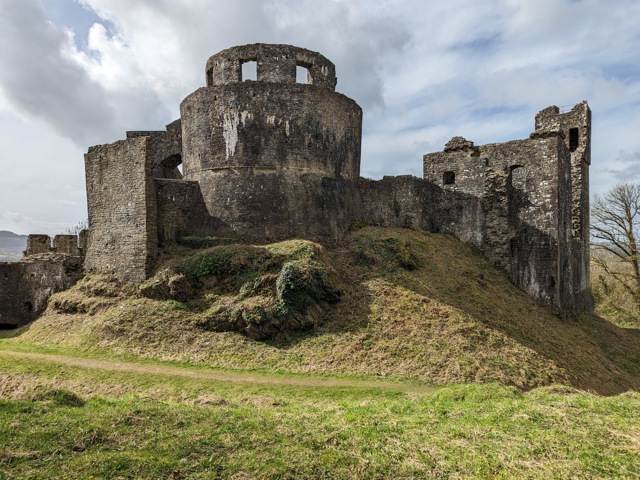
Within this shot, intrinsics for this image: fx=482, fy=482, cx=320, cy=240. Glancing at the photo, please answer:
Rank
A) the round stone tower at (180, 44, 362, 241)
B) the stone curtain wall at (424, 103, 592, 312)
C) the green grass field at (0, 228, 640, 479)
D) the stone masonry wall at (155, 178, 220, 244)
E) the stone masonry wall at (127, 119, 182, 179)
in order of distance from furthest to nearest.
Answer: the stone masonry wall at (127, 119, 182, 179)
the stone curtain wall at (424, 103, 592, 312)
the round stone tower at (180, 44, 362, 241)
the stone masonry wall at (155, 178, 220, 244)
the green grass field at (0, 228, 640, 479)

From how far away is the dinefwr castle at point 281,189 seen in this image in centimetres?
1825

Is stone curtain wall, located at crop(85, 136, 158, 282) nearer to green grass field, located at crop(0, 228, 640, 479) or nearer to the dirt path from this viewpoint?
green grass field, located at crop(0, 228, 640, 479)

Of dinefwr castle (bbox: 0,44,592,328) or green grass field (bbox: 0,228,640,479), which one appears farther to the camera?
dinefwr castle (bbox: 0,44,592,328)

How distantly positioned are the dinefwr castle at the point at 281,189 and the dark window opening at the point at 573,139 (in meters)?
3.06

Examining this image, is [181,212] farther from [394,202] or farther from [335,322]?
[394,202]

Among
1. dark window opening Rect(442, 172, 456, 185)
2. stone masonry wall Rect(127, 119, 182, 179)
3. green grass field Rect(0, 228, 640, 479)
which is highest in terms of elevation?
stone masonry wall Rect(127, 119, 182, 179)

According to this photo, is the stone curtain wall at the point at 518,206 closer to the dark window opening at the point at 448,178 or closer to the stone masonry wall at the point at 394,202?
the dark window opening at the point at 448,178

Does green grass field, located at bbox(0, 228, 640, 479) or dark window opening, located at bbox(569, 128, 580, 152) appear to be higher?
dark window opening, located at bbox(569, 128, 580, 152)

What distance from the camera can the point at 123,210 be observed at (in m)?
17.8

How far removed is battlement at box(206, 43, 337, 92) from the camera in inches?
771

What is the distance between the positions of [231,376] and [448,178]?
15.4 metres

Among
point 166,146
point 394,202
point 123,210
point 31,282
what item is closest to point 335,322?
point 123,210

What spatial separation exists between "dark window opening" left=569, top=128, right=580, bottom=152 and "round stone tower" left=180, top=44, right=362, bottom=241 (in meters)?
13.6

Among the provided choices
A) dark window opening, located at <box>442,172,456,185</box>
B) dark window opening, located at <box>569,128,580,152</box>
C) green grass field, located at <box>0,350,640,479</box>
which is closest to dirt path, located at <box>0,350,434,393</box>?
green grass field, located at <box>0,350,640,479</box>
